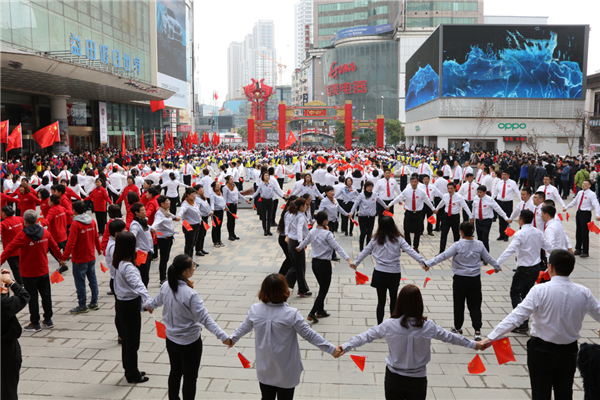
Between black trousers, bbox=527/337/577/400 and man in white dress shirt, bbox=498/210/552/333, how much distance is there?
2317 mm

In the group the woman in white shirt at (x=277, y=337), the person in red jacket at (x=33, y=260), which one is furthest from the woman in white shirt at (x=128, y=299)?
the person in red jacket at (x=33, y=260)

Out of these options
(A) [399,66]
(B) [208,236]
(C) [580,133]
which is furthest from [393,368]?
(A) [399,66]

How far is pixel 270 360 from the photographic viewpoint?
143 inches

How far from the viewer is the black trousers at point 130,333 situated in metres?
4.94

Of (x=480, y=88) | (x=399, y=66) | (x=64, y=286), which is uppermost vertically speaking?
(x=399, y=66)

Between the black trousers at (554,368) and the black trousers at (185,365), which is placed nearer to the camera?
the black trousers at (554,368)

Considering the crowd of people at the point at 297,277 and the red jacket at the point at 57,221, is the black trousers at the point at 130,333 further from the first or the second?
the red jacket at the point at 57,221

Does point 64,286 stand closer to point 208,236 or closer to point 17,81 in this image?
point 208,236

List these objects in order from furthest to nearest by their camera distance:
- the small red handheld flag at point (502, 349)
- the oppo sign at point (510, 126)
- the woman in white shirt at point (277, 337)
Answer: the oppo sign at point (510, 126) → the small red handheld flag at point (502, 349) → the woman in white shirt at point (277, 337)

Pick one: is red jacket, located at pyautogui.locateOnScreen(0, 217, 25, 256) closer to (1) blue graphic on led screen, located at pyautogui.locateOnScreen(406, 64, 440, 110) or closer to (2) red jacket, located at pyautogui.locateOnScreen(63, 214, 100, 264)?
(2) red jacket, located at pyautogui.locateOnScreen(63, 214, 100, 264)

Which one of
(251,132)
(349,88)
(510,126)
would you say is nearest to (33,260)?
(510,126)

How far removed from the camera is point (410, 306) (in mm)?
3486

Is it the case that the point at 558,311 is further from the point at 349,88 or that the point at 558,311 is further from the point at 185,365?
the point at 349,88

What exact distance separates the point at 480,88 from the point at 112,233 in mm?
45881
